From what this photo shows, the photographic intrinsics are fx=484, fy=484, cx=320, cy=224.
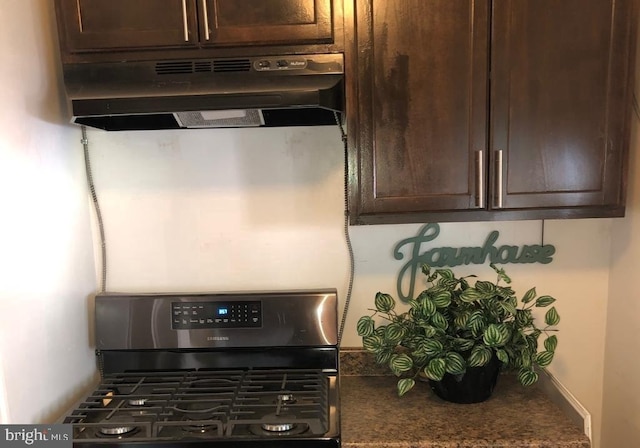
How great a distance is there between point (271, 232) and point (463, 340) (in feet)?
2.42

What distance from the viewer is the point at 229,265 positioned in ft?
5.65

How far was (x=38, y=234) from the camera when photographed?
1.37 m

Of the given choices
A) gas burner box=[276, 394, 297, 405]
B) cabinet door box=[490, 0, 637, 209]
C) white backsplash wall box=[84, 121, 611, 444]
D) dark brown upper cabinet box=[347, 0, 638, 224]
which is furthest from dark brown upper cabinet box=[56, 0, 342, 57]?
gas burner box=[276, 394, 297, 405]

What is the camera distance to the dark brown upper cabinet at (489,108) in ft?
4.29

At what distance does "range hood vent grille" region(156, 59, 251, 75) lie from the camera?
1.34 m

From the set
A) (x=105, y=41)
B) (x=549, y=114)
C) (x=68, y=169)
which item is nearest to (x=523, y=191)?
(x=549, y=114)

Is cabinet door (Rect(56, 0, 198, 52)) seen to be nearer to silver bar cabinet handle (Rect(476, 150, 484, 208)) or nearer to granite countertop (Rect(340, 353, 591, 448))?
silver bar cabinet handle (Rect(476, 150, 484, 208))

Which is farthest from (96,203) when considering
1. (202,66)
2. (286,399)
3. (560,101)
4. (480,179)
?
(560,101)

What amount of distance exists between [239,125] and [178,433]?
0.94 m

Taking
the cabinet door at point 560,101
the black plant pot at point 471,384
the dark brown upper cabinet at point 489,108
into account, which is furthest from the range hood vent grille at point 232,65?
the black plant pot at point 471,384

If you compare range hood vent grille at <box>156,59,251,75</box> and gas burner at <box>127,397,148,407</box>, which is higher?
range hood vent grille at <box>156,59,251,75</box>

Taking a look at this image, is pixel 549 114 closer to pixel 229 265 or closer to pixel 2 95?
pixel 229 265

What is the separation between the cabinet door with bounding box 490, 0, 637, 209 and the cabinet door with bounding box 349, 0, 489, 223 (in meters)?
0.06

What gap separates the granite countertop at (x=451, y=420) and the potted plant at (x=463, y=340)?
64mm
